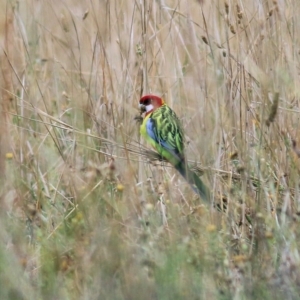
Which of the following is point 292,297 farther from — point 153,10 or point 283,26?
point 153,10

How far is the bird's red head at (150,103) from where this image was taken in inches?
138

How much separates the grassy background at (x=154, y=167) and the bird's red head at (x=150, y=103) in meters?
0.06

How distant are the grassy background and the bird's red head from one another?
0.20ft

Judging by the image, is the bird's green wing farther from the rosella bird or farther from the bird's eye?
the bird's eye

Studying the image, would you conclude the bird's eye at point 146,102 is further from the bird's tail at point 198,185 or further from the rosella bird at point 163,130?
the bird's tail at point 198,185

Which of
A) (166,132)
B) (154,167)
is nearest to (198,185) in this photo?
(154,167)

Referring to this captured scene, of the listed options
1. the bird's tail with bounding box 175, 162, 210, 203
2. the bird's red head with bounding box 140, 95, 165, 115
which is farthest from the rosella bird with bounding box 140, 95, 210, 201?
the bird's tail with bounding box 175, 162, 210, 203

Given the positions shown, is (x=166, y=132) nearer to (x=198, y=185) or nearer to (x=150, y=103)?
(x=150, y=103)

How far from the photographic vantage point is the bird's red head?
3516mm

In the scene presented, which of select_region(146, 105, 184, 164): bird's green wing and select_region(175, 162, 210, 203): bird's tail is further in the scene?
select_region(146, 105, 184, 164): bird's green wing

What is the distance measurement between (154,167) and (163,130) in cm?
27

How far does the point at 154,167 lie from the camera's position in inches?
135

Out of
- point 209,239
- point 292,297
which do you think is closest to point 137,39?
point 209,239

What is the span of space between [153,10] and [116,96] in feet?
1.58
